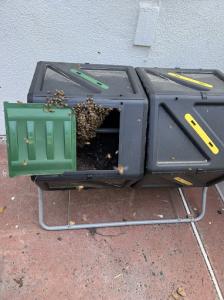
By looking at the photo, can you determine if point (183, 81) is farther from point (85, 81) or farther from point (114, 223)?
point (114, 223)

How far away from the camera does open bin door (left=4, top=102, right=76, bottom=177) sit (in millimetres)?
1505

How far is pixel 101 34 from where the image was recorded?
2.46m

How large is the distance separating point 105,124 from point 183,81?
575 millimetres

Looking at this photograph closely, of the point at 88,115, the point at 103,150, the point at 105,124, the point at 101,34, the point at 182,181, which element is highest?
the point at 101,34

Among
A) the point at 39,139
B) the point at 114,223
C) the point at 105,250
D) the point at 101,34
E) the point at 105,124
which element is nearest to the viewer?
the point at 39,139

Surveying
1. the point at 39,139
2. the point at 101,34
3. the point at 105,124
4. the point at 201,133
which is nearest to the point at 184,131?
the point at 201,133

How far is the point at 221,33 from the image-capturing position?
2498 millimetres

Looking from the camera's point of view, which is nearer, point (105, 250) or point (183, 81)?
point (183, 81)

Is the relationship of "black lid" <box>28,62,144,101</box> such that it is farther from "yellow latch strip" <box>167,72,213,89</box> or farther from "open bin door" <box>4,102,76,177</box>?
"yellow latch strip" <box>167,72,213,89</box>

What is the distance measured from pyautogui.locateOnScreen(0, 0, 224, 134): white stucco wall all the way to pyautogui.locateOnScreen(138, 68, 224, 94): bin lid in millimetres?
506

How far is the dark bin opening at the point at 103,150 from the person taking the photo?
1784mm

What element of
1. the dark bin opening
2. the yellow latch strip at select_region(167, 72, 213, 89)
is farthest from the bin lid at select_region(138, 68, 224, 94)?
the dark bin opening

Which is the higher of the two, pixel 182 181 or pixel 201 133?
pixel 201 133

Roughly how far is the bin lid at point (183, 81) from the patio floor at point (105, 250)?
0.99m
